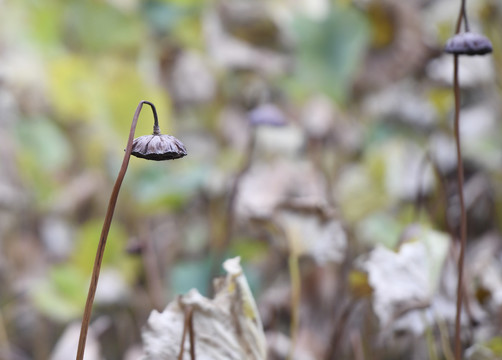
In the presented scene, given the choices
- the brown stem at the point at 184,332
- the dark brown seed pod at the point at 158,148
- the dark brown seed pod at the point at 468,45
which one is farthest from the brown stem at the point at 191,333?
the dark brown seed pod at the point at 468,45

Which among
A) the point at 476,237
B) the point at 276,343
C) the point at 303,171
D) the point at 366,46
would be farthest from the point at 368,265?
the point at 366,46

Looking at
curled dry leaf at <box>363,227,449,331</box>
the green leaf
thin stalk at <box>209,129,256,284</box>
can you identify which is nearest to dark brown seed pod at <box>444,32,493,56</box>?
curled dry leaf at <box>363,227,449,331</box>

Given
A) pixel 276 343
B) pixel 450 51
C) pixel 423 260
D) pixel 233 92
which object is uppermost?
pixel 233 92

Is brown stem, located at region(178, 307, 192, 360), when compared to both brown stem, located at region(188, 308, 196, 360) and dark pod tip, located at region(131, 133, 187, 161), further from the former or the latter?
dark pod tip, located at region(131, 133, 187, 161)

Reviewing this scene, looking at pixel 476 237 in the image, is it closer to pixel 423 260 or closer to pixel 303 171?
pixel 303 171

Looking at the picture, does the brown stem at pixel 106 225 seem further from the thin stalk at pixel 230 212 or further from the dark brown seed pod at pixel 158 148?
the thin stalk at pixel 230 212

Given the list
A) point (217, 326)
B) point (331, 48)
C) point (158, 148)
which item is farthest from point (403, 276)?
point (331, 48)
